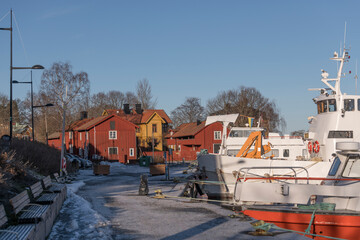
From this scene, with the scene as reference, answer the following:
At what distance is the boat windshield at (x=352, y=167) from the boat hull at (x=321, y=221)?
185 cm

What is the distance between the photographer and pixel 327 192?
1088cm

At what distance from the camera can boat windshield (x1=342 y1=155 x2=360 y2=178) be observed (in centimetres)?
1164

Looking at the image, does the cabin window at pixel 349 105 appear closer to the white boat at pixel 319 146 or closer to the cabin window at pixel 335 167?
the white boat at pixel 319 146

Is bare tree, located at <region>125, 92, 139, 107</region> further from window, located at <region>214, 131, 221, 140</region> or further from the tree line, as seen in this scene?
window, located at <region>214, 131, 221, 140</region>

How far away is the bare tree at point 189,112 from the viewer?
3736 inches

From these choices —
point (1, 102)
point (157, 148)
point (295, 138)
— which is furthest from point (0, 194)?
point (1, 102)

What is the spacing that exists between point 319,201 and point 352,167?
1549mm

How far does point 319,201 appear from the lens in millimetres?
10992

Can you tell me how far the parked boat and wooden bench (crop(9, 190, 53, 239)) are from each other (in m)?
4.86

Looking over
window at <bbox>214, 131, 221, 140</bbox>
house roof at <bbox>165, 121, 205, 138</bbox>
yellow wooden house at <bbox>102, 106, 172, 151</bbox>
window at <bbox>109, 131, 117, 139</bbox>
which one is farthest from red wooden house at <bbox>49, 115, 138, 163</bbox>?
window at <bbox>214, 131, 221, 140</bbox>

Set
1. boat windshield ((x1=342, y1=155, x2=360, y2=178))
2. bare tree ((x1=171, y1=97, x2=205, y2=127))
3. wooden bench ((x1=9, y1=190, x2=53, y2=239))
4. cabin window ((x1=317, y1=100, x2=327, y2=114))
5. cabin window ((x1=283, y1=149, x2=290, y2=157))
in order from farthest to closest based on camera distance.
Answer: bare tree ((x1=171, y1=97, x2=205, y2=127)) < cabin window ((x1=283, y1=149, x2=290, y2=157)) < cabin window ((x1=317, y1=100, x2=327, y2=114)) < boat windshield ((x1=342, y1=155, x2=360, y2=178)) < wooden bench ((x1=9, y1=190, x2=53, y2=239))

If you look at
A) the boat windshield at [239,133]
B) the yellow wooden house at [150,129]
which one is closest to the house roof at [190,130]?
the yellow wooden house at [150,129]

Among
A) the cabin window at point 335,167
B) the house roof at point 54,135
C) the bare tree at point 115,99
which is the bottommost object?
the cabin window at point 335,167

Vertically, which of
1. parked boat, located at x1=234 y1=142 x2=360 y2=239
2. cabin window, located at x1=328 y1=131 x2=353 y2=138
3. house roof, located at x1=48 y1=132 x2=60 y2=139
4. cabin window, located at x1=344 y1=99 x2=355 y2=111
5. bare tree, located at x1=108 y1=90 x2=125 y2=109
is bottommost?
parked boat, located at x1=234 y1=142 x2=360 y2=239
